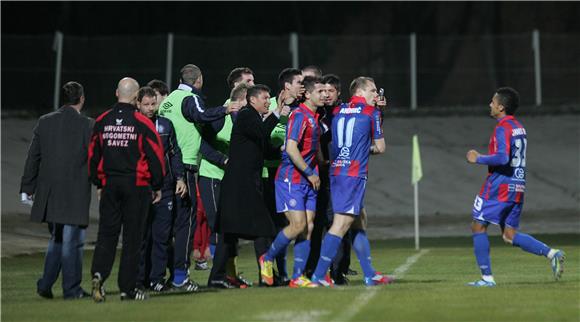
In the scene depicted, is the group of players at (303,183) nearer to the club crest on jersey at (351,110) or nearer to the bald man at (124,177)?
the club crest on jersey at (351,110)

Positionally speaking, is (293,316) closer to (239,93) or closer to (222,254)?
(222,254)

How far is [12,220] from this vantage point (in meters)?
24.9

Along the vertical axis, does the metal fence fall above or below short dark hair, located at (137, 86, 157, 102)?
above

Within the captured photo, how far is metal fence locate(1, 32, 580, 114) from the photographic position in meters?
34.4

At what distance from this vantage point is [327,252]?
12.9 meters

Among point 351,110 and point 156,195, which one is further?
point 351,110

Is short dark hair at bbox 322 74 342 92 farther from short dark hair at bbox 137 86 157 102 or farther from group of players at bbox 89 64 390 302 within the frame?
short dark hair at bbox 137 86 157 102

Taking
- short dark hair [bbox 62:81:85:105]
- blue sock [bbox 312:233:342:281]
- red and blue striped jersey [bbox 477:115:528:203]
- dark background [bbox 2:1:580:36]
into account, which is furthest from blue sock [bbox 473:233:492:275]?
dark background [bbox 2:1:580:36]

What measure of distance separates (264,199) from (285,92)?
1146mm

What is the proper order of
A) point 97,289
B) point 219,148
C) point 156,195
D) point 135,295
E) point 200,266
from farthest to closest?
point 200,266 → point 219,148 → point 156,195 → point 135,295 → point 97,289

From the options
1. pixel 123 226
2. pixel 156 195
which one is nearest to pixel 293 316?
pixel 123 226

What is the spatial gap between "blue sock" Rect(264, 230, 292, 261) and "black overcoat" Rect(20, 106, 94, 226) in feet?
6.00

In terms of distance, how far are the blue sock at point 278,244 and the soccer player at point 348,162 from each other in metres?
0.37

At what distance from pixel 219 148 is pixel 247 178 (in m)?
1.56
